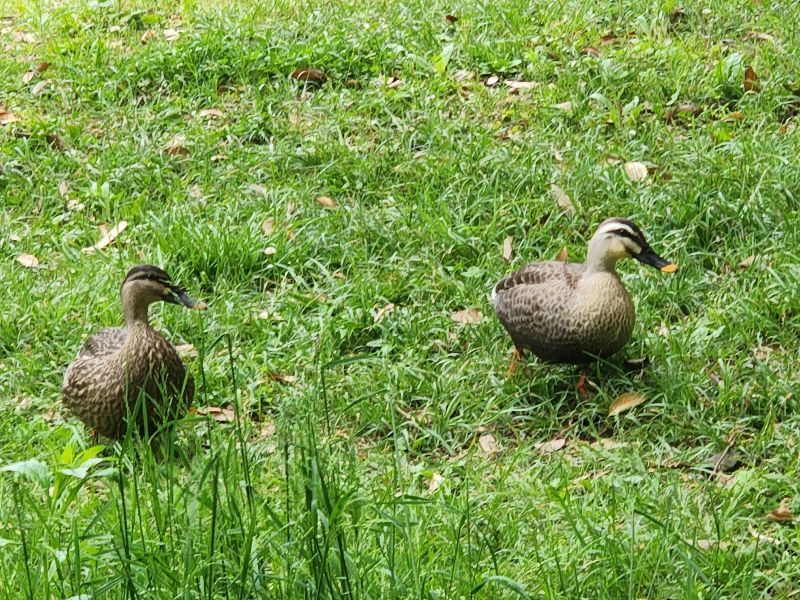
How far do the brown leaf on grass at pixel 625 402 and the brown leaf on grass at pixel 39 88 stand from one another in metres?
4.40

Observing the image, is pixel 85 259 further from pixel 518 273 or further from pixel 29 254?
pixel 518 273

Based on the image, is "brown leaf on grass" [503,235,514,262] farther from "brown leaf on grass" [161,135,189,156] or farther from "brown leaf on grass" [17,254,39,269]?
"brown leaf on grass" [17,254,39,269]

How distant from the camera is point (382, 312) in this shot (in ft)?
18.4

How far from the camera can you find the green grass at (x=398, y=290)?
3.40m

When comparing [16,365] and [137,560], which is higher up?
[137,560]

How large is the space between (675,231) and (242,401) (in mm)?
2140

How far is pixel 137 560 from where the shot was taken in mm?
3117

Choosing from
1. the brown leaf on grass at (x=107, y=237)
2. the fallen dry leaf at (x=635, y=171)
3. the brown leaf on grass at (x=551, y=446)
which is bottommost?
the brown leaf on grass at (x=551, y=446)

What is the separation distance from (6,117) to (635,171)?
12.2ft

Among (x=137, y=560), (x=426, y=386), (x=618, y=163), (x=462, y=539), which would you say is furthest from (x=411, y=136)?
(x=137, y=560)

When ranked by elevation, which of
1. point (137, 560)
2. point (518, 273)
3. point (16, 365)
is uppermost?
point (137, 560)

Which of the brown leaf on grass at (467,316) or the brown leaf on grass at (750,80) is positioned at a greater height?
the brown leaf on grass at (750,80)

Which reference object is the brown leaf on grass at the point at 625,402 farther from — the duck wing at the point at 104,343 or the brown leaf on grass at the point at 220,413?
the duck wing at the point at 104,343

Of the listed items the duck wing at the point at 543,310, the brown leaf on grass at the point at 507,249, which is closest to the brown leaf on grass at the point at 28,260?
the brown leaf on grass at the point at 507,249
